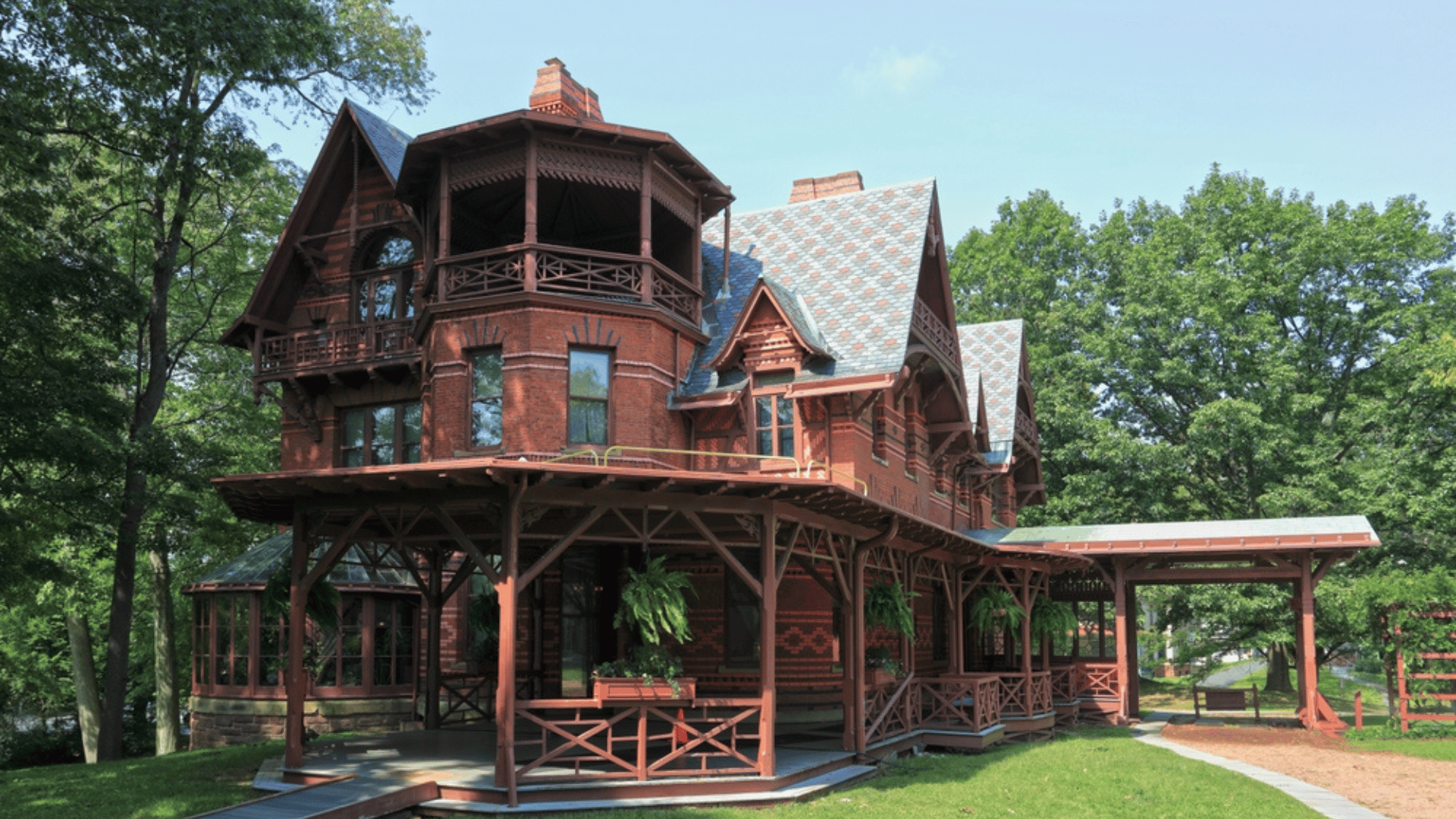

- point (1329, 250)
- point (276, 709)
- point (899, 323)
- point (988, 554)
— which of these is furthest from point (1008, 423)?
point (276, 709)

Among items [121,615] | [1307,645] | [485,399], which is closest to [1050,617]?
[1307,645]

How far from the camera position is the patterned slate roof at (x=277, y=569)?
2306 cm

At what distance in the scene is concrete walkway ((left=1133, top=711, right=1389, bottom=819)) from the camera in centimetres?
1357

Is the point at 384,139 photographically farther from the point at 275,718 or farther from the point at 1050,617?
the point at 1050,617

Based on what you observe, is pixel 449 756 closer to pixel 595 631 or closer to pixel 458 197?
pixel 595 631

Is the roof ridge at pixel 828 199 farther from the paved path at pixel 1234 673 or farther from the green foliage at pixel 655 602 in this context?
the paved path at pixel 1234 673

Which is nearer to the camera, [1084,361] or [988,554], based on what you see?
[988,554]

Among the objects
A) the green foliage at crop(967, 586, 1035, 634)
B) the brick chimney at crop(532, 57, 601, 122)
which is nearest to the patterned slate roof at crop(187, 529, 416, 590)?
the brick chimney at crop(532, 57, 601, 122)

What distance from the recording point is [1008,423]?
30.5m

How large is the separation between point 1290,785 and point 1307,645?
319 inches

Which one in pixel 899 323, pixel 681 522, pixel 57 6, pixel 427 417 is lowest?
pixel 681 522

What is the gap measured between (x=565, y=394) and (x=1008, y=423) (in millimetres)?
15401

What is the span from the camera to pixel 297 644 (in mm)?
14938

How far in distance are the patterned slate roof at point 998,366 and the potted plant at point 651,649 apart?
1743 centimetres
